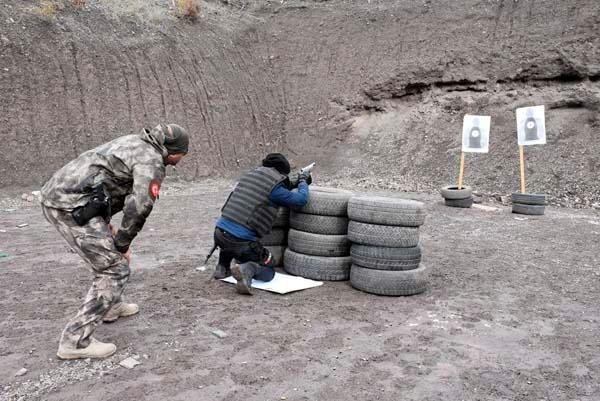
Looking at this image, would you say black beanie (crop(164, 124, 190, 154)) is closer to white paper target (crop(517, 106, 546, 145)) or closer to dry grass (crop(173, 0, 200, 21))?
white paper target (crop(517, 106, 546, 145))

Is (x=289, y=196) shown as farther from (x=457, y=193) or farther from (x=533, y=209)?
(x=533, y=209)

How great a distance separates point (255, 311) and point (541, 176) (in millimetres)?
11017

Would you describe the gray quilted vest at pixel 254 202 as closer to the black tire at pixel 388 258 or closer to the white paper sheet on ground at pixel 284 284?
the white paper sheet on ground at pixel 284 284

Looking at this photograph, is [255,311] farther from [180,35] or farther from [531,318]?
[180,35]

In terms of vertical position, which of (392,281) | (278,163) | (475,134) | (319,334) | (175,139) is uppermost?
(475,134)

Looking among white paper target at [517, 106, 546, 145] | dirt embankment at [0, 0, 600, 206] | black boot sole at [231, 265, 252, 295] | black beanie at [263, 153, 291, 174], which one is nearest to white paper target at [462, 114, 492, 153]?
white paper target at [517, 106, 546, 145]

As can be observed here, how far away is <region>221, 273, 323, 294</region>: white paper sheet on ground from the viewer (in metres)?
5.69

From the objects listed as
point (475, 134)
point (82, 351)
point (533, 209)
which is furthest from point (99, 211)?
point (475, 134)

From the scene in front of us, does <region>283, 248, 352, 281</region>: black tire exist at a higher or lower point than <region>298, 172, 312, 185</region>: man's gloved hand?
lower

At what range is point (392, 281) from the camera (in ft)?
18.4

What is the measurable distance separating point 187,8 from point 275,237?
14480mm

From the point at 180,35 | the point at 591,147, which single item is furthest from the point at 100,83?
the point at 591,147

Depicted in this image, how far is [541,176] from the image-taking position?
13680mm

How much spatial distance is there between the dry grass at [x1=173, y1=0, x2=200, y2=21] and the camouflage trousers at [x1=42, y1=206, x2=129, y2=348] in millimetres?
16179
